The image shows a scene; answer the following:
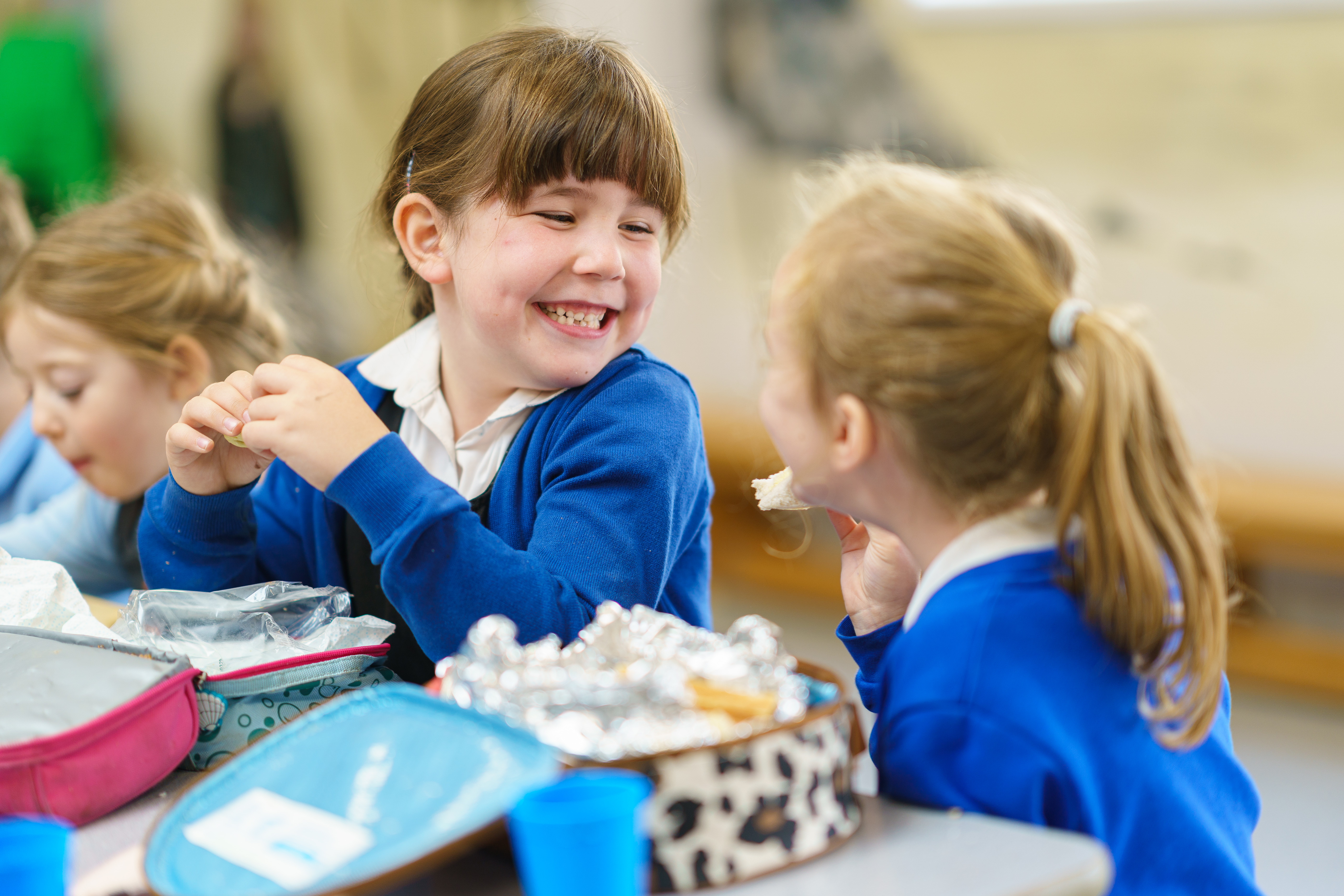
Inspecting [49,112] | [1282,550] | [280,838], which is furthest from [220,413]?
[49,112]

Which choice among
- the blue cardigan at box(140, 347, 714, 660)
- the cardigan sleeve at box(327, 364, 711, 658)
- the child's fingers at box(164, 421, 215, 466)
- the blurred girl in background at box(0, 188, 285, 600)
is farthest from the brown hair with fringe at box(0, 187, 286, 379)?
the cardigan sleeve at box(327, 364, 711, 658)

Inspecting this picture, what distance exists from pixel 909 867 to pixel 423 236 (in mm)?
780

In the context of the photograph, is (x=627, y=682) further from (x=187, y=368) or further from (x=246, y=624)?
(x=187, y=368)

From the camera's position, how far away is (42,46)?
181 inches

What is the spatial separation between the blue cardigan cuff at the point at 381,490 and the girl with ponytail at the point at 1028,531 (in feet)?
1.00

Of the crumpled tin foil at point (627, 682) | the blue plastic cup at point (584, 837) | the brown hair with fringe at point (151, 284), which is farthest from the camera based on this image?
the brown hair with fringe at point (151, 284)

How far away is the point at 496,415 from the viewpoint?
114 cm

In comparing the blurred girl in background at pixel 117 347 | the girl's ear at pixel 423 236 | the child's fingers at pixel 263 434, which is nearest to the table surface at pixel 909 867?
the child's fingers at pixel 263 434

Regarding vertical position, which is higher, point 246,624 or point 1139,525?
point 1139,525

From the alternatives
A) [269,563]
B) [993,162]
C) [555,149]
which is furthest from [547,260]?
[993,162]

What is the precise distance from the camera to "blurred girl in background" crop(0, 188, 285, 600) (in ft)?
4.87

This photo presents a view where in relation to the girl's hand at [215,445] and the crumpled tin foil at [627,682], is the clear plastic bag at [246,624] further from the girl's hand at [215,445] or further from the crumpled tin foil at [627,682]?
the crumpled tin foil at [627,682]

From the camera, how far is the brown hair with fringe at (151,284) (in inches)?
58.2

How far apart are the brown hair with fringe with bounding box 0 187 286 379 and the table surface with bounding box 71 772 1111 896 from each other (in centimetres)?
88
